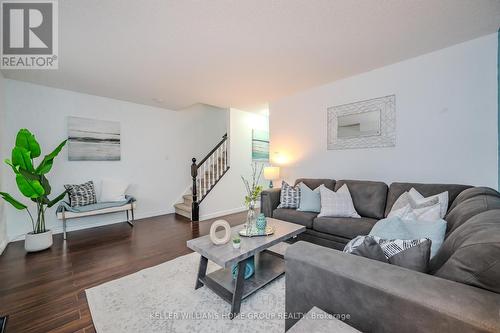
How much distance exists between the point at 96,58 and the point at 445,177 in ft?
15.0

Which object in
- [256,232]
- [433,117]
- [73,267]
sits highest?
[433,117]

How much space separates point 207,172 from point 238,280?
147 inches

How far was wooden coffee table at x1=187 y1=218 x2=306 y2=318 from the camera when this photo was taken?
1.64 metres

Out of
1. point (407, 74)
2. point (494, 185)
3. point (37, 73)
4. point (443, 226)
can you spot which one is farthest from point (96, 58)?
point (494, 185)

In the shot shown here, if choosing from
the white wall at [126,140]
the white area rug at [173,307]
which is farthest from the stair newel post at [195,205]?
the white area rug at [173,307]

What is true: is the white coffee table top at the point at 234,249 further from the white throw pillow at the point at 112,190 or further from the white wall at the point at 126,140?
the white wall at the point at 126,140

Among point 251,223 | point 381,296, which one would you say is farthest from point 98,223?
point 381,296

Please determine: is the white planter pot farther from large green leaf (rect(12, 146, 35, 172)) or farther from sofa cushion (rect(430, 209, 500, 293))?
sofa cushion (rect(430, 209, 500, 293))

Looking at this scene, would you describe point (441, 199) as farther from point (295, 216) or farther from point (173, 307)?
point (173, 307)

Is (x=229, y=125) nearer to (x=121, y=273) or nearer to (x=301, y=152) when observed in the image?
(x=301, y=152)

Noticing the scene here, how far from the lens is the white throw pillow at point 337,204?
2676mm

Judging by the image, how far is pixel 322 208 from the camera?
9.16 feet

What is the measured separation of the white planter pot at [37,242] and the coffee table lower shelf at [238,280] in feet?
8.09

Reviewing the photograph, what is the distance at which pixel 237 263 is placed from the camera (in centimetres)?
170
